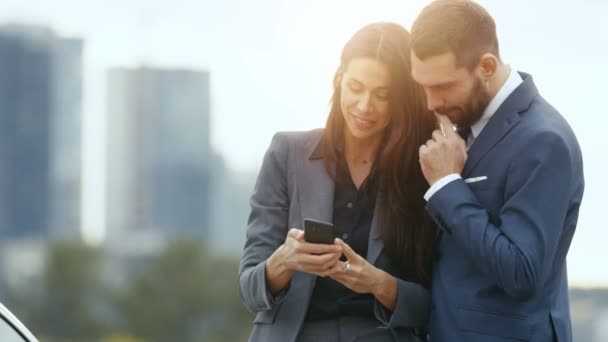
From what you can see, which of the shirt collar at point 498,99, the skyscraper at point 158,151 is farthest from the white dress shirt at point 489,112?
the skyscraper at point 158,151

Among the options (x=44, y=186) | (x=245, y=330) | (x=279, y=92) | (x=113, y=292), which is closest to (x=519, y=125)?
(x=245, y=330)

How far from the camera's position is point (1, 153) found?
222 feet

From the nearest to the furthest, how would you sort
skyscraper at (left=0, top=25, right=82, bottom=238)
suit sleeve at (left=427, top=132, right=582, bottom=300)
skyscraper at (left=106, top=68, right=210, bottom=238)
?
suit sleeve at (left=427, top=132, right=582, bottom=300) < skyscraper at (left=0, top=25, right=82, bottom=238) < skyscraper at (left=106, top=68, right=210, bottom=238)

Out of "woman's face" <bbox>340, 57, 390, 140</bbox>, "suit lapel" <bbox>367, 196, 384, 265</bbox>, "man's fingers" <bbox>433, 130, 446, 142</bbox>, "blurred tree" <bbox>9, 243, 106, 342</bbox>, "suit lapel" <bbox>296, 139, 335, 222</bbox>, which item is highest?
"woman's face" <bbox>340, 57, 390, 140</bbox>

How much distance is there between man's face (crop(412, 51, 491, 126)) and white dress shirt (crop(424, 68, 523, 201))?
15mm

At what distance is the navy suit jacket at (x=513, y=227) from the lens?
232 cm

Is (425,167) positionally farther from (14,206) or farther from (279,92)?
(14,206)

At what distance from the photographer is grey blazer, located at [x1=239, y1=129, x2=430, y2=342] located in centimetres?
262

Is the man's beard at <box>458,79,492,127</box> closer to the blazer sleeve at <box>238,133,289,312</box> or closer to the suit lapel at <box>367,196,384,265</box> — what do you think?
the suit lapel at <box>367,196,384,265</box>

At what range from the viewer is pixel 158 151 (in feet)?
237

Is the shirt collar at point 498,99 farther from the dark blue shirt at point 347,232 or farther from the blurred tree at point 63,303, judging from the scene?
the blurred tree at point 63,303

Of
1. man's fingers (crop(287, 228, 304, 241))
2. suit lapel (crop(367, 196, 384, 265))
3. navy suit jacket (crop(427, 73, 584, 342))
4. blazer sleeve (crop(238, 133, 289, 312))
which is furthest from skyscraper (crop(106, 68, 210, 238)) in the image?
navy suit jacket (crop(427, 73, 584, 342))

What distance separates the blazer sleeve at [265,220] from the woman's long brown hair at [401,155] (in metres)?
0.20

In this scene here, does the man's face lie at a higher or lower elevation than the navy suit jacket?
higher
